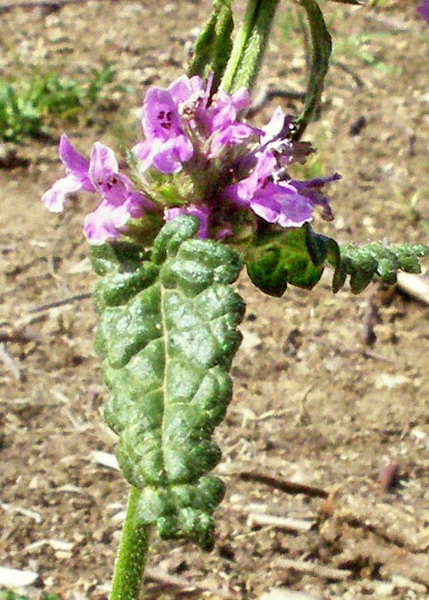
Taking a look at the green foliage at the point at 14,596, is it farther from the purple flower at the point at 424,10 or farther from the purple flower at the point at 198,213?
the purple flower at the point at 424,10

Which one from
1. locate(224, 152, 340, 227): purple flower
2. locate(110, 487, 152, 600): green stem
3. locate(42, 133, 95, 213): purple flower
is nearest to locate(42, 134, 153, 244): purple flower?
locate(42, 133, 95, 213): purple flower

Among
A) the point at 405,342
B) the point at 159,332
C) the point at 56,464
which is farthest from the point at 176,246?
the point at 405,342

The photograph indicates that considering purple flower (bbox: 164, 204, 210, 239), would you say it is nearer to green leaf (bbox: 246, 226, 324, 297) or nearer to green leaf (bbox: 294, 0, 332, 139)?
green leaf (bbox: 246, 226, 324, 297)

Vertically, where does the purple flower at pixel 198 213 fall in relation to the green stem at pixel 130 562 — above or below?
above

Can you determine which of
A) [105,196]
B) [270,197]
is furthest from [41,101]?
[270,197]

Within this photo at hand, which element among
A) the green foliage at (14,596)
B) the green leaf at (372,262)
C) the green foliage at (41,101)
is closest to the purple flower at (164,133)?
the green leaf at (372,262)

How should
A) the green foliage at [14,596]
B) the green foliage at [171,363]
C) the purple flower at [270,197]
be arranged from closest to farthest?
the green foliage at [171,363], the purple flower at [270,197], the green foliage at [14,596]

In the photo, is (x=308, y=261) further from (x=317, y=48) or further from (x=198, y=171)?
(x=317, y=48)

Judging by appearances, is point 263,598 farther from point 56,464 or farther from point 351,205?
point 351,205
